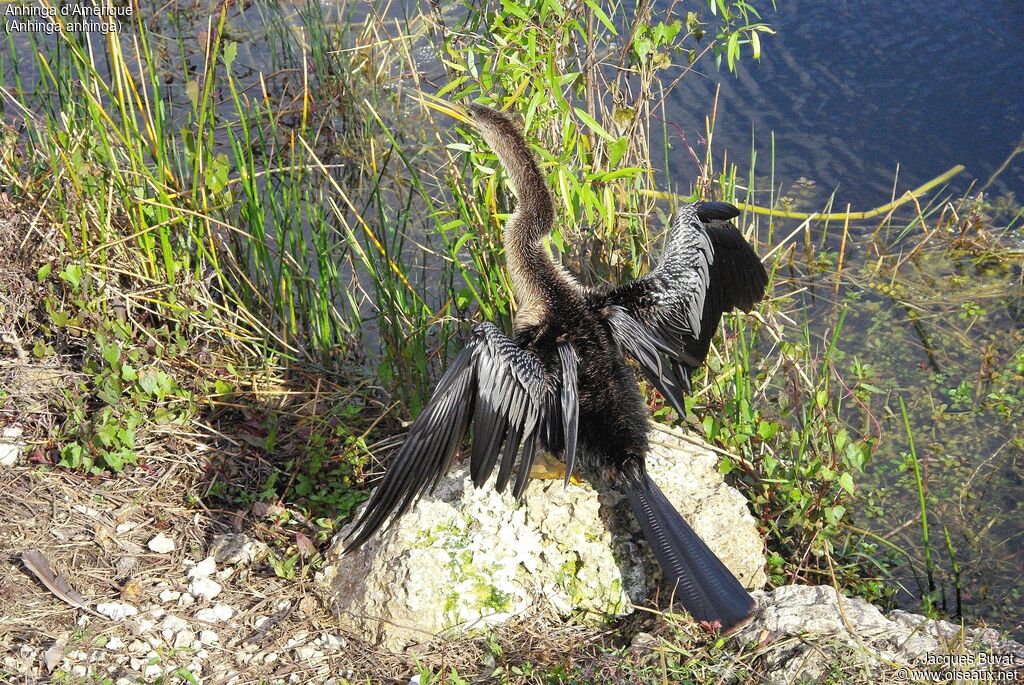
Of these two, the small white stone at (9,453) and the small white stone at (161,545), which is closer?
the small white stone at (161,545)

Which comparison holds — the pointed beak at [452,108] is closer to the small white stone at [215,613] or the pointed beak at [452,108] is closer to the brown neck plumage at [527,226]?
the brown neck plumage at [527,226]

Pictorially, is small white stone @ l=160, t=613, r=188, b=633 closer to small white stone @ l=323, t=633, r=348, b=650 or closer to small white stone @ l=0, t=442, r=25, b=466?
small white stone @ l=323, t=633, r=348, b=650

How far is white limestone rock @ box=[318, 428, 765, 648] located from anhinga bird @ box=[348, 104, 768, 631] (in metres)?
0.12

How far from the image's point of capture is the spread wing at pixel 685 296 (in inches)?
122

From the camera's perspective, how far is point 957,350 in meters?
4.42

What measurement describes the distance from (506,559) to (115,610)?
1194mm

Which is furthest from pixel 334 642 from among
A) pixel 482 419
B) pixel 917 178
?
pixel 917 178

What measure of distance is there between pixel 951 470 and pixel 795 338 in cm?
97

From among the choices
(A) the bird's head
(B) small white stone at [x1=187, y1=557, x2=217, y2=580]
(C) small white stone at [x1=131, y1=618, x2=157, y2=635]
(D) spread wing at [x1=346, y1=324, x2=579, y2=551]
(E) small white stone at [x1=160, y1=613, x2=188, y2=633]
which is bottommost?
(E) small white stone at [x1=160, y1=613, x2=188, y2=633]

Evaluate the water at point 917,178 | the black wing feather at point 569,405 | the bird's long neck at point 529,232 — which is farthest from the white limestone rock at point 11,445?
the water at point 917,178

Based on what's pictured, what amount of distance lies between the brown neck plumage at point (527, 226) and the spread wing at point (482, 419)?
32 centimetres

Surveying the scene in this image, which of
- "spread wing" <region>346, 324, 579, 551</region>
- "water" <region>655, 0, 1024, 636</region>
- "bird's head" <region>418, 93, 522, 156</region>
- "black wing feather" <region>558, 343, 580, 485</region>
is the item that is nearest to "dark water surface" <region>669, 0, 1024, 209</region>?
"water" <region>655, 0, 1024, 636</region>

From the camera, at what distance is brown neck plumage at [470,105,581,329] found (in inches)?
123

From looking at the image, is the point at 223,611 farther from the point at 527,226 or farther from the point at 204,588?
the point at 527,226
